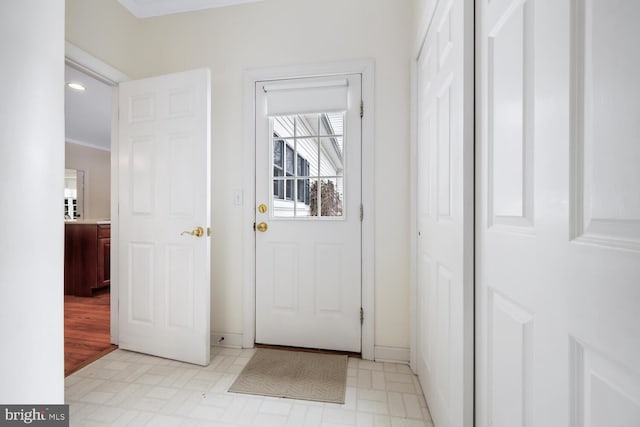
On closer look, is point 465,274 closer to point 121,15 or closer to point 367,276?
point 367,276

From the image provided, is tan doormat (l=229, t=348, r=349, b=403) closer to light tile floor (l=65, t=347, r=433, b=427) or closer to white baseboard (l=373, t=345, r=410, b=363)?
light tile floor (l=65, t=347, r=433, b=427)

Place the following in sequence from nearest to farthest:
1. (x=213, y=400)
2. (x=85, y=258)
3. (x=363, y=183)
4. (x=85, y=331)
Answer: (x=213, y=400)
(x=363, y=183)
(x=85, y=331)
(x=85, y=258)

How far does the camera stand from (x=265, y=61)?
218cm

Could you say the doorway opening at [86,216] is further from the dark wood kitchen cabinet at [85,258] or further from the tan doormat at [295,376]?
the tan doormat at [295,376]

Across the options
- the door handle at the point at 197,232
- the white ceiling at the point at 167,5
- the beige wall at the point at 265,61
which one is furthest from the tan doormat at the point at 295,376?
the white ceiling at the point at 167,5

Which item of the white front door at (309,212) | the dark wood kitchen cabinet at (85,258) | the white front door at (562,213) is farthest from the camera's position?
the dark wood kitchen cabinet at (85,258)

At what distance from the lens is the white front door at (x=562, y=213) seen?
0.43 meters

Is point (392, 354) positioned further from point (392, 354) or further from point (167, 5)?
point (167, 5)

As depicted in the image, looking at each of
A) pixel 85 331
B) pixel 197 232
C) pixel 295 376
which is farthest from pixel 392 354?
pixel 85 331

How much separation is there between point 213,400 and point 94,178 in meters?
6.80

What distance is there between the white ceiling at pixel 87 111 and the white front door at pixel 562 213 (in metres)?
3.24

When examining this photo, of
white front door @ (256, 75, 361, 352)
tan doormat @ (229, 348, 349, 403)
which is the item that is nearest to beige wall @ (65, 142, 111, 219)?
white front door @ (256, 75, 361, 352)

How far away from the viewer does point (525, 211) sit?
69 cm

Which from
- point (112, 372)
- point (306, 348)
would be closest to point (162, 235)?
point (112, 372)
